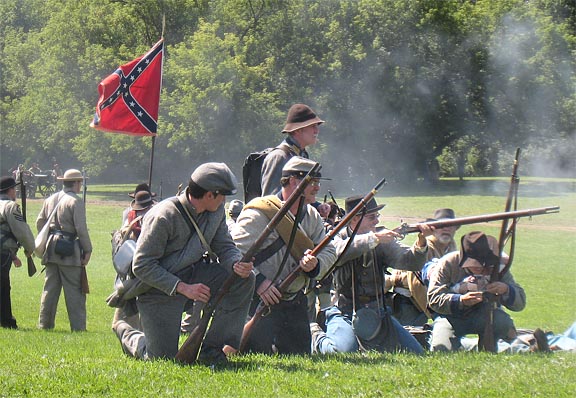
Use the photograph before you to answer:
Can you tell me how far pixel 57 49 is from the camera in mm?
47656

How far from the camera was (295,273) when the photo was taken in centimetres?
671

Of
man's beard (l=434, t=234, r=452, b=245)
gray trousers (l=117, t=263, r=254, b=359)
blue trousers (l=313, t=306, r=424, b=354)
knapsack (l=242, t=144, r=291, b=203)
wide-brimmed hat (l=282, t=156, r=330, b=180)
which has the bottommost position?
blue trousers (l=313, t=306, r=424, b=354)

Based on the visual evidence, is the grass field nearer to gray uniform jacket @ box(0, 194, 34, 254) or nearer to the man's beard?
gray uniform jacket @ box(0, 194, 34, 254)

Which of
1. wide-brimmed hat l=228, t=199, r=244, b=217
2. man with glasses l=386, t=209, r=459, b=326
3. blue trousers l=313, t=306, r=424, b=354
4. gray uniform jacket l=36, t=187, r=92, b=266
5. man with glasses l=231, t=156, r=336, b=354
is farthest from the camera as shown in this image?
gray uniform jacket l=36, t=187, r=92, b=266

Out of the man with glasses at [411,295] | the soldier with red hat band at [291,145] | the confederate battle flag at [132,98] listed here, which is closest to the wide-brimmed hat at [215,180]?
the soldier with red hat band at [291,145]

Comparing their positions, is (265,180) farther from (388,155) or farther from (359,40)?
(388,155)

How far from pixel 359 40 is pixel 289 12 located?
15.8 ft

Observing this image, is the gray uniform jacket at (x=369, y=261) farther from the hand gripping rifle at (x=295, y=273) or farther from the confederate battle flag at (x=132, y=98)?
the confederate battle flag at (x=132, y=98)

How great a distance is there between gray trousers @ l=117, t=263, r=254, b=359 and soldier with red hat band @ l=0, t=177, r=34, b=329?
4.95 metres

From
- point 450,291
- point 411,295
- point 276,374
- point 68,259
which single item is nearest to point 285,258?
point 276,374

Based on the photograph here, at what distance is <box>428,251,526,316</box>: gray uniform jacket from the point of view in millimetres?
7711

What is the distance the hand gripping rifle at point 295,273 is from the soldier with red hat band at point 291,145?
1.03 metres

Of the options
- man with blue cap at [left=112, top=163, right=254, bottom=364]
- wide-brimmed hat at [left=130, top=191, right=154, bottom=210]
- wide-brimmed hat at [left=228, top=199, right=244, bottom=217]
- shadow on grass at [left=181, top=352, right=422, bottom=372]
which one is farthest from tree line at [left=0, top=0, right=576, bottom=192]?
man with blue cap at [left=112, top=163, right=254, bottom=364]

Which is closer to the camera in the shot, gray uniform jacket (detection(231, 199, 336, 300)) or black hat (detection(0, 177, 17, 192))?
gray uniform jacket (detection(231, 199, 336, 300))
